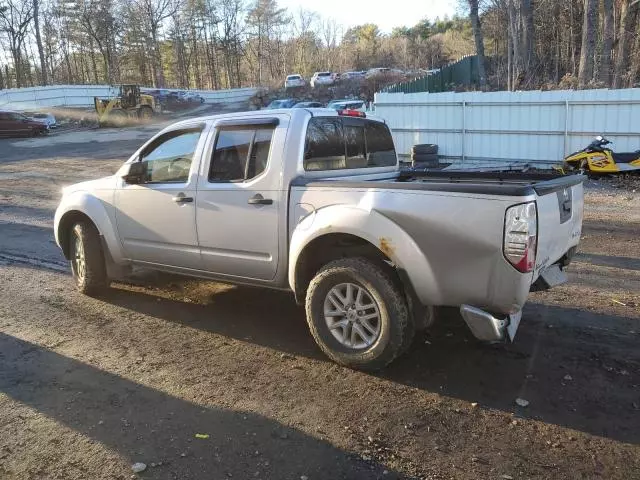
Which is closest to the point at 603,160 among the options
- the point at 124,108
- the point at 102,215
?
the point at 102,215

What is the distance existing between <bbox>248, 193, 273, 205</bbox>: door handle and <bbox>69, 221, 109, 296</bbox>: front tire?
2.20m

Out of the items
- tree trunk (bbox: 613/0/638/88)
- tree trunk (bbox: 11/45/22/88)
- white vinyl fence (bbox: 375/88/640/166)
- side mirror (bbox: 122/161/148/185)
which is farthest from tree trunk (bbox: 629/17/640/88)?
tree trunk (bbox: 11/45/22/88)

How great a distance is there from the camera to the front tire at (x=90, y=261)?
5828 mm

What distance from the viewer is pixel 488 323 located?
11.5 ft

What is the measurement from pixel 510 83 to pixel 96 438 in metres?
29.0

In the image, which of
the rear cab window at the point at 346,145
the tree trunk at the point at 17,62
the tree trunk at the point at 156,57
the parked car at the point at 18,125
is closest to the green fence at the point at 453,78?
the parked car at the point at 18,125

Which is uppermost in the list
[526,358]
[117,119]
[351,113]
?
[117,119]

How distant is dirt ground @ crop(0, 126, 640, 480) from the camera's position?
306 cm

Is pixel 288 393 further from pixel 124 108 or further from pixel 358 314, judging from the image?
pixel 124 108

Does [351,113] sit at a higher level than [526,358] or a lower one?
higher

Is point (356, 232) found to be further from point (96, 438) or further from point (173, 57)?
point (173, 57)

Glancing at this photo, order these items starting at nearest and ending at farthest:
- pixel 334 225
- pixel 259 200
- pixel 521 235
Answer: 1. pixel 521 235
2. pixel 334 225
3. pixel 259 200

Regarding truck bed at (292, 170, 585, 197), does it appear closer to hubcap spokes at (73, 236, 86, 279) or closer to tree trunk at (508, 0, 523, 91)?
hubcap spokes at (73, 236, 86, 279)

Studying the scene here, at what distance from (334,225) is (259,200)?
0.78 m
